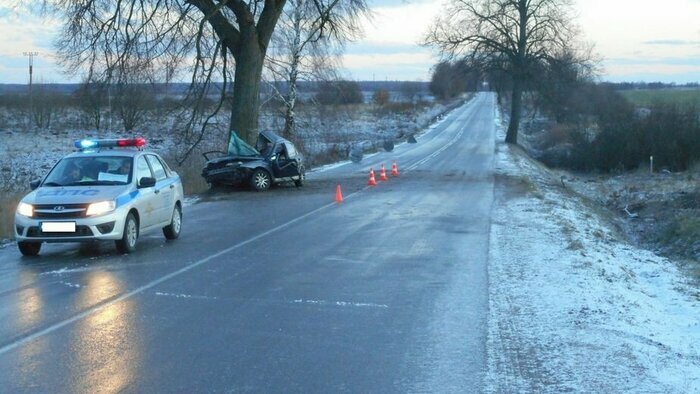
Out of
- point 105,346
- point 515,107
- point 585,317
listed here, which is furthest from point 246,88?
point 515,107

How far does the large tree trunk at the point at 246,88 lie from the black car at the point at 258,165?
4.13 ft

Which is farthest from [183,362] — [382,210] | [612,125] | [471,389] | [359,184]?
[612,125]

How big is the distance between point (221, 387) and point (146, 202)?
7.91 meters

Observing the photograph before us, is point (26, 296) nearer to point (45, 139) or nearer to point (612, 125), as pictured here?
point (612, 125)

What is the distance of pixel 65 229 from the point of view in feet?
41.1

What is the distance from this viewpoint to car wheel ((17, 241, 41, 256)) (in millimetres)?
13102

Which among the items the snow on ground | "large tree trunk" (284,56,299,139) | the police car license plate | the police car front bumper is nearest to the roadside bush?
"large tree trunk" (284,56,299,139)

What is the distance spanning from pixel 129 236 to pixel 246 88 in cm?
1583

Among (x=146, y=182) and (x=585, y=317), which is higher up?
(x=146, y=182)

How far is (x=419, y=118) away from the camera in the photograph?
9606 centimetres

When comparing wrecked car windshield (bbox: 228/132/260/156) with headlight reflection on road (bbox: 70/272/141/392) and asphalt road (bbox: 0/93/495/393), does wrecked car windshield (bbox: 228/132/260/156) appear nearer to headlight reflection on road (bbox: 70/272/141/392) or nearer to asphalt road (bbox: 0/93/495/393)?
asphalt road (bbox: 0/93/495/393)

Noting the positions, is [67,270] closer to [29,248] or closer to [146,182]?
[29,248]

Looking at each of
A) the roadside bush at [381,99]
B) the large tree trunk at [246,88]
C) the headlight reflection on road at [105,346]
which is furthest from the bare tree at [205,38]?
the roadside bush at [381,99]

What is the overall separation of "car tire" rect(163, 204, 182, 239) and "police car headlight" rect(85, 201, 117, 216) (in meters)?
2.17
